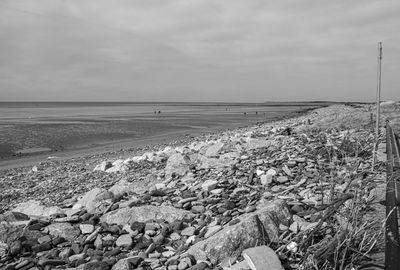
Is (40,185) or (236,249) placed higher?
(236,249)

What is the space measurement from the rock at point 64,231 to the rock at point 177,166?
326cm

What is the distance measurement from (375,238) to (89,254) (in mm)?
3202

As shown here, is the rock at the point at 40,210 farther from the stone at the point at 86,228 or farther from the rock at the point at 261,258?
the rock at the point at 261,258

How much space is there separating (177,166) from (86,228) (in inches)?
156

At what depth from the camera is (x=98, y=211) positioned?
18.7ft

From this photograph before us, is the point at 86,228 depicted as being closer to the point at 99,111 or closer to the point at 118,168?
the point at 118,168

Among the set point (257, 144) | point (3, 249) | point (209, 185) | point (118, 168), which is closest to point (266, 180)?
point (209, 185)

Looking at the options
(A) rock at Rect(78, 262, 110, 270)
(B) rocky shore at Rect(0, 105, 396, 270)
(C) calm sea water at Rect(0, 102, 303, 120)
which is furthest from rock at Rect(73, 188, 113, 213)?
(C) calm sea water at Rect(0, 102, 303, 120)

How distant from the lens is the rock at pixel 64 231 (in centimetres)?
479

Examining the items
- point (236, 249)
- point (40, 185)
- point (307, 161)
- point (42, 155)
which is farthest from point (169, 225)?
point (42, 155)

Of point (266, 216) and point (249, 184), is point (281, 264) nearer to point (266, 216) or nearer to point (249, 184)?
point (266, 216)

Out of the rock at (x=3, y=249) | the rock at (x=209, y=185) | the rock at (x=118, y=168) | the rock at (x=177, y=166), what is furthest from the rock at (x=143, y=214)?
the rock at (x=118, y=168)

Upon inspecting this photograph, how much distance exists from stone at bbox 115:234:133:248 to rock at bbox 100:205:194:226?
42 centimetres

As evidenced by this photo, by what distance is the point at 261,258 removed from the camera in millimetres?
3236
